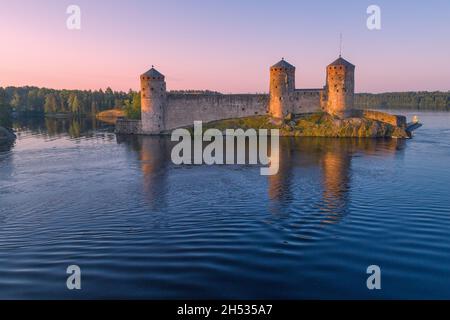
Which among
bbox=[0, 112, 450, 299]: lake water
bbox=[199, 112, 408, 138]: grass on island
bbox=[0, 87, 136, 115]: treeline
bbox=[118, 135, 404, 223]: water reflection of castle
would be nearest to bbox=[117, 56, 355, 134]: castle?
bbox=[199, 112, 408, 138]: grass on island

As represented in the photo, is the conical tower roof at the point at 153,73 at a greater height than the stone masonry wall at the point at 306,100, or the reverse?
the conical tower roof at the point at 153,73

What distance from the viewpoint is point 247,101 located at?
6700 centimetres

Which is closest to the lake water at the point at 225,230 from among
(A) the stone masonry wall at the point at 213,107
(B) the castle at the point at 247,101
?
(B) the castle at the point at 247,101

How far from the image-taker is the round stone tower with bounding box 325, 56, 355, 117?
59.6 m

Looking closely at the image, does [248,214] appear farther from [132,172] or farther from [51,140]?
[51,140]

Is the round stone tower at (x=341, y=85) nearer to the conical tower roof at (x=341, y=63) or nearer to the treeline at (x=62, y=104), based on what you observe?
the conical tower roof at (x=341, y=63)

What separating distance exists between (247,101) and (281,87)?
22.4 ft

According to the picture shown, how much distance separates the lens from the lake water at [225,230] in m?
13.0

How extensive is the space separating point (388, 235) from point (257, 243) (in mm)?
6226

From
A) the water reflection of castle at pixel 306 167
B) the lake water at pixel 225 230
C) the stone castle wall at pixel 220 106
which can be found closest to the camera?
the lake water at pixel 225 230

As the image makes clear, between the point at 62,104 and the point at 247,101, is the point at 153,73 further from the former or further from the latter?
the point at 62,104

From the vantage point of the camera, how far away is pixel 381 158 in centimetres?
3962

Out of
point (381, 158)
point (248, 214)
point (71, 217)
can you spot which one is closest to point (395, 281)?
point (248, 214)

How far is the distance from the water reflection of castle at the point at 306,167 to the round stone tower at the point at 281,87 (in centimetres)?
897
